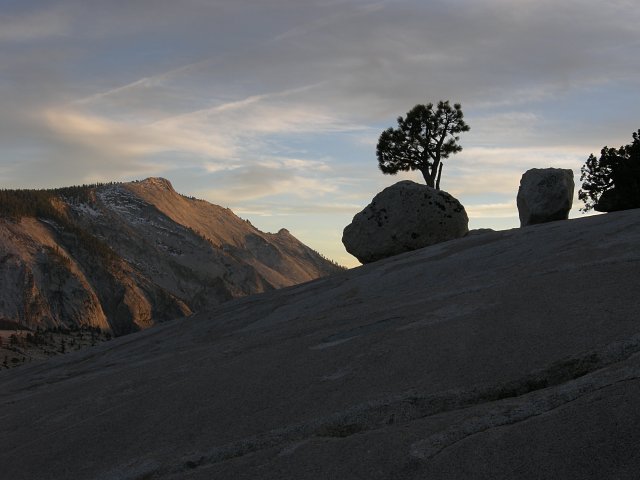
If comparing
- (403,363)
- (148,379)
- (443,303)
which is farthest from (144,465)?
(443,303)

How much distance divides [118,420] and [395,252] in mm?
18258

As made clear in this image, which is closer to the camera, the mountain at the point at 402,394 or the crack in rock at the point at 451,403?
the mountain at the point at 402,394

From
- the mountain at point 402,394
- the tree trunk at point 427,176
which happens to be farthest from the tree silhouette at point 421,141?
the mountain at point 402,394

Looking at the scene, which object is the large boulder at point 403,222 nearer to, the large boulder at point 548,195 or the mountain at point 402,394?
the large boulder at point 548,195

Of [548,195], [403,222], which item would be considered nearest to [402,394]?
[403,222]

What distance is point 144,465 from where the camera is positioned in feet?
25.6

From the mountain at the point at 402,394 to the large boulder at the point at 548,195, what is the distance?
11.8 metres

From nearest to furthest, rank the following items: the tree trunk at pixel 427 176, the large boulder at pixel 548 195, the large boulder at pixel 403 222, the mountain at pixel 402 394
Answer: the mountain at pixel 402 394, the large boulder at pixel 548 195, the large boulder at pixel 403 222, the tree trunk at pixel 427 176

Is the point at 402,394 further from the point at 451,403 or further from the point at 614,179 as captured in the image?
the point at 614,179

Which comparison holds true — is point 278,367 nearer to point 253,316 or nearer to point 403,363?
point 403,363

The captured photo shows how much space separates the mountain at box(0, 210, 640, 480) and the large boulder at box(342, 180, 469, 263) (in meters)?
11.5

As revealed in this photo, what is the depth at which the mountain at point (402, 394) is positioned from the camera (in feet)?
20.2

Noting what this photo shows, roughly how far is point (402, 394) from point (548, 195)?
20744 mm

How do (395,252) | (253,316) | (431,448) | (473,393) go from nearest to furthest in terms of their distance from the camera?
1. (431,448)
2. (473,393)
3. (253,316)
4. (395,252)
